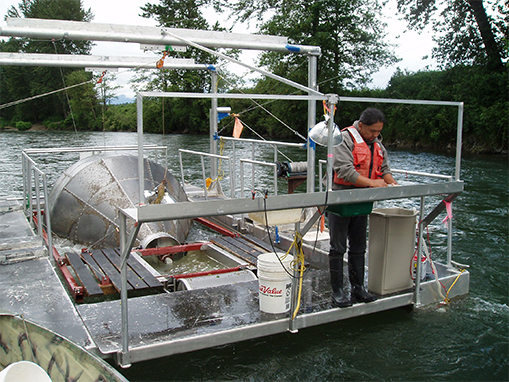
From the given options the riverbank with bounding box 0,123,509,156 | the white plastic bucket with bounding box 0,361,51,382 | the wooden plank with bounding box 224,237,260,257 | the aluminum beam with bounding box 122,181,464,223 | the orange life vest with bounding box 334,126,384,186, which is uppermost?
the orange life vest with bounding box 334,126,384,186

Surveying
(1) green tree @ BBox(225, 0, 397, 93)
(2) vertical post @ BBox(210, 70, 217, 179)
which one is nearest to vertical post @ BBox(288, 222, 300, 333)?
(2) vertical post @ BBox(210, 70, 217, 179)

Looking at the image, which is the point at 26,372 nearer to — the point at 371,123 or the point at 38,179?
the point at 371,123

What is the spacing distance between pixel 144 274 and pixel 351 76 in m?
35.7

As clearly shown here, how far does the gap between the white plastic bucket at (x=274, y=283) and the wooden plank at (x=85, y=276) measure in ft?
7.78

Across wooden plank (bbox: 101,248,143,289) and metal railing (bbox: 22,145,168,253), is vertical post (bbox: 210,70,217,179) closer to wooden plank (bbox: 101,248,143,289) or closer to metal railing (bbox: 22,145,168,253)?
metal railing (bbox: 22,145,168,253)

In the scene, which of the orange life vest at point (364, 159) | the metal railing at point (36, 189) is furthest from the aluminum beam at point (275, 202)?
the metal railing at point (36, 189)

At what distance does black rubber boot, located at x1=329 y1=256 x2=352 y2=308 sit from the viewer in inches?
200

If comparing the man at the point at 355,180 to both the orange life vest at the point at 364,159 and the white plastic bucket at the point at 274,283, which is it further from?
the white plastic bucket at the point at 274,283

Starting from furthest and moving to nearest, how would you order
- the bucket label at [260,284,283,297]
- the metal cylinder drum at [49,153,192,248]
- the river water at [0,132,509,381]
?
the metal cylinder drum at [49,153,192,248], the bucket label at [260,284,283,297], the river water at [0,132,509,381]

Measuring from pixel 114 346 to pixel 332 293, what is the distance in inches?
91.5

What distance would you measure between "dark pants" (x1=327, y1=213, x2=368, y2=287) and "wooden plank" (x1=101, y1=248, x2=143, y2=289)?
8.66ft

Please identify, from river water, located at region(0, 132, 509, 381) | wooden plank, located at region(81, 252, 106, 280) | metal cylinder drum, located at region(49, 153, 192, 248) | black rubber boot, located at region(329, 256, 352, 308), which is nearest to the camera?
river water, located at region(0, 132, 509, 381)

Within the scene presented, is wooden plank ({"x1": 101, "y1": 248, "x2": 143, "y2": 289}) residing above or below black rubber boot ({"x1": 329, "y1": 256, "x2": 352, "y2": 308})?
below

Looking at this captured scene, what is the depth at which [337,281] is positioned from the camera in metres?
5.16
